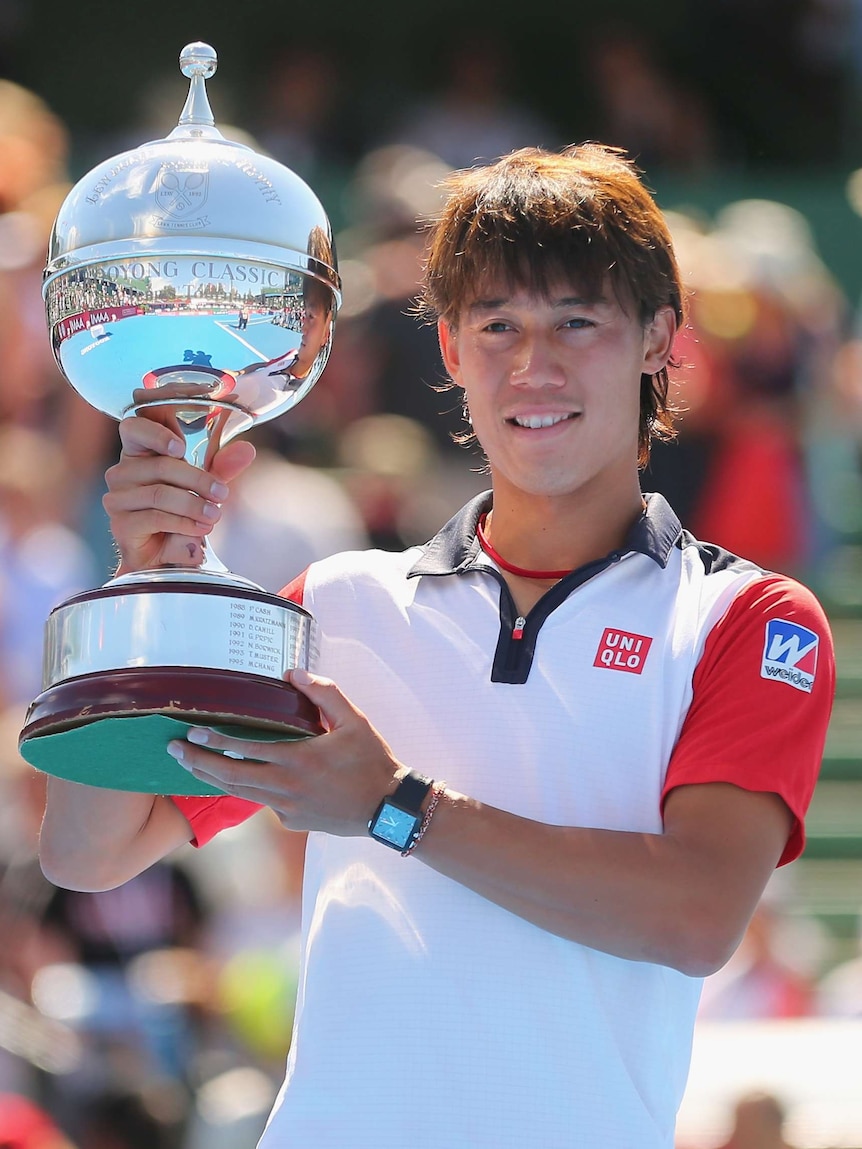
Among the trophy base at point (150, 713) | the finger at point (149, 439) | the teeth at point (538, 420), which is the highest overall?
the teeth at point (538, 420)

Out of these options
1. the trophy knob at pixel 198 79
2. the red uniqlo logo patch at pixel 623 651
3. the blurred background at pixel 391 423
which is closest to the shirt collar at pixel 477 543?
the red uniqlo logo patch at pixel 623 651

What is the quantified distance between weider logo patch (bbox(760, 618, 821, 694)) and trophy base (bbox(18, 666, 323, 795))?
0.55m

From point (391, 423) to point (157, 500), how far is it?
418cm

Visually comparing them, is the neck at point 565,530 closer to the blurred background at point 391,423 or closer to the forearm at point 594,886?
the forearm at point 594,886

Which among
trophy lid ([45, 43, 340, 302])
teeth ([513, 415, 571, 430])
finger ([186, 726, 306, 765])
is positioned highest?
trophy lid ([45, 43, 340, 302])

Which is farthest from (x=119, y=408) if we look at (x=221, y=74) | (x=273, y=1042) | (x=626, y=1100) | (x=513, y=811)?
(x=221, y=74)

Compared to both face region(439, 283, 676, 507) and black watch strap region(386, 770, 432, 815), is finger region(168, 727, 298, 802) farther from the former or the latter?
face region(439, 283, 676, 507)

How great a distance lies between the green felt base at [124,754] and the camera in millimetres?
2052

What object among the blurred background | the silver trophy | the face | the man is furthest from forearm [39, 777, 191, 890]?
the blurred background

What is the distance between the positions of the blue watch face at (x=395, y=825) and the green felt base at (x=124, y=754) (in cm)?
14

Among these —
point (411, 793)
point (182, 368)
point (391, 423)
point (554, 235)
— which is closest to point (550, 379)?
point (554, 235)

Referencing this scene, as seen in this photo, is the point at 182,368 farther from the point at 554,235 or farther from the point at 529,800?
the point at 529,800

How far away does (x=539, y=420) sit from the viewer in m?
2.39

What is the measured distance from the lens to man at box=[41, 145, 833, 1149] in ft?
6.95
